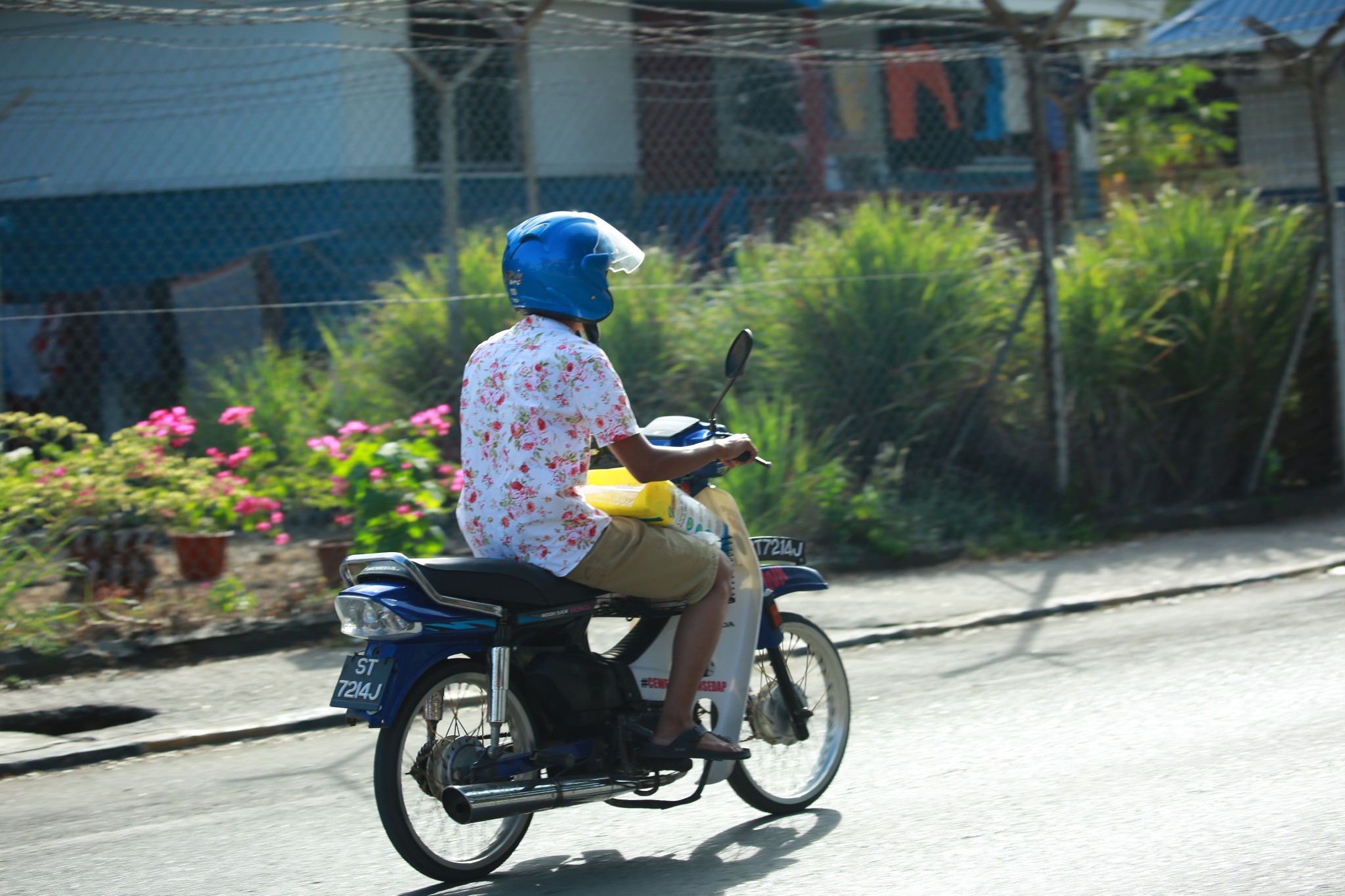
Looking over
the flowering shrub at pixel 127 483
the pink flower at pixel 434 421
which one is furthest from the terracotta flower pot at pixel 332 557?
the pink flower at pixel 434 421

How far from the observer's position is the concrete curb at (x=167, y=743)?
564 cm

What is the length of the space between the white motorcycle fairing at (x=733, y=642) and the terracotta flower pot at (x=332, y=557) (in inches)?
142

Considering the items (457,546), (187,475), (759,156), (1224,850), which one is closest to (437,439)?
(457,546)

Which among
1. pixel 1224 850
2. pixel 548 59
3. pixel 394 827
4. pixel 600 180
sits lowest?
pixel 1224 850

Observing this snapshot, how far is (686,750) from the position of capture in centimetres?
425

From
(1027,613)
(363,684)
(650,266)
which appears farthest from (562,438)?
(650,266)

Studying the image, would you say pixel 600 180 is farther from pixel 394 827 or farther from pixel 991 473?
pixel 394 827

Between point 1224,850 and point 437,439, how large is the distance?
19.1 feet

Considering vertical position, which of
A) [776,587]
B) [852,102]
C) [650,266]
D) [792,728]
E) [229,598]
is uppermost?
[852,102]

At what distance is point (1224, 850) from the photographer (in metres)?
4.10

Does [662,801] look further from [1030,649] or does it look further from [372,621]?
[1030,649]

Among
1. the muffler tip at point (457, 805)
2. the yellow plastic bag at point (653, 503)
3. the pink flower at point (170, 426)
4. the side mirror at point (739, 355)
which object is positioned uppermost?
the side mirror at point (739, 355)

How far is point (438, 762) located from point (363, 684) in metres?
0.33

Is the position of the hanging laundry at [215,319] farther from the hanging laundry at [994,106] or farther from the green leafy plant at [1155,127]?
the green leafy plant at [1155,127]
